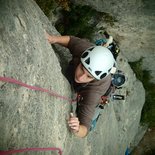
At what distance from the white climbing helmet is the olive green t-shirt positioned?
0.69 ft

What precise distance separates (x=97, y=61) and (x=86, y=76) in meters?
0.36

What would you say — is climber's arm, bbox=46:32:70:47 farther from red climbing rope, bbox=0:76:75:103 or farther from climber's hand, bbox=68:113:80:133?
climber's hand, bbox=68:113:80:133

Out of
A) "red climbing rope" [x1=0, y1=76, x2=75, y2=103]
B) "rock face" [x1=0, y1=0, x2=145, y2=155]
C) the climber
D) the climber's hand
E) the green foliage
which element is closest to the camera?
"red climbing rope" [x1=0, y1=76, x2=75, y2=103]

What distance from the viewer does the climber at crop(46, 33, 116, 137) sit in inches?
214

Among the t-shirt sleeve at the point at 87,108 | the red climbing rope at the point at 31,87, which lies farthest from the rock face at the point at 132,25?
the red climbing rope at the point at 31,87

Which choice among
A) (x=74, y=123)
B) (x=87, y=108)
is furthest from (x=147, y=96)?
(x=74, y=123)

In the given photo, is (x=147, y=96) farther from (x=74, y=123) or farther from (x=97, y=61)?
(x=74, y=123)

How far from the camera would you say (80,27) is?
8.59 meters

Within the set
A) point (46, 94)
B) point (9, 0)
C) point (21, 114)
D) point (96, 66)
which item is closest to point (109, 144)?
point (96, 66)

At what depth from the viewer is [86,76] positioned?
5.46 meters

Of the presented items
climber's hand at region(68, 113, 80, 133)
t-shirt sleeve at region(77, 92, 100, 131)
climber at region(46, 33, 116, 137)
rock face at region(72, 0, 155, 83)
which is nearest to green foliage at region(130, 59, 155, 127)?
rock face at region(72, 0, 155, 83)

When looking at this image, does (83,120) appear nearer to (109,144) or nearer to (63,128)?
(63,128)

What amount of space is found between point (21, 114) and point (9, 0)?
4.98ft

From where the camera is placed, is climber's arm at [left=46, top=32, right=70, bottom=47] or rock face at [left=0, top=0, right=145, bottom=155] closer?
rock face at [left=0, top=0, right=145, bottom=155]
